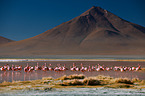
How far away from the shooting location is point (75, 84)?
1300 cm

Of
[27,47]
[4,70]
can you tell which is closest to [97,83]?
[4,70]

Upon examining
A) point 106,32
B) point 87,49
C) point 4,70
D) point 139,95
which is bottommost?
point 139,95

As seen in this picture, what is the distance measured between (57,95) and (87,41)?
153 m

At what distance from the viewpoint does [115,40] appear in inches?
6422

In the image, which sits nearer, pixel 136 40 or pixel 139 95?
pixel 139 95

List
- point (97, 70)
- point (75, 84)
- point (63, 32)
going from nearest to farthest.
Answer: point (75, 84), point (97, 70), point (63, 32)

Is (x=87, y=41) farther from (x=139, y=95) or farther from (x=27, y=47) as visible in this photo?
(x=139, y=95)

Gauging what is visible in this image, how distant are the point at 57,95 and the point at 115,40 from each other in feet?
513

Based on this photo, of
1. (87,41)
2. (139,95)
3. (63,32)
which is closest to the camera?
(139,95)

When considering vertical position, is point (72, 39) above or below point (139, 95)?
above

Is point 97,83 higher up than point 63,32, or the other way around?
point 63,32

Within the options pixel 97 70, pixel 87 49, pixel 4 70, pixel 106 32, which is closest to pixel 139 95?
pixel 97 70

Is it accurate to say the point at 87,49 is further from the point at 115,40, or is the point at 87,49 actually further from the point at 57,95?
the point at 57,95

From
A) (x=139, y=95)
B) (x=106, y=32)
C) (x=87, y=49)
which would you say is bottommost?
(x=139, y=95)
